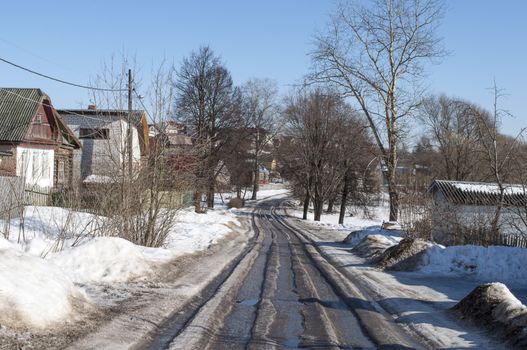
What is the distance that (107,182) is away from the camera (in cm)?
1569

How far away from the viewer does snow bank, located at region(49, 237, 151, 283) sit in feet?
35.1

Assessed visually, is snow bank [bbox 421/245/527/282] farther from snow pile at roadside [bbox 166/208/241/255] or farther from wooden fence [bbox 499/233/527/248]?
snow pile at roadside [bbox 166/208/241/255]

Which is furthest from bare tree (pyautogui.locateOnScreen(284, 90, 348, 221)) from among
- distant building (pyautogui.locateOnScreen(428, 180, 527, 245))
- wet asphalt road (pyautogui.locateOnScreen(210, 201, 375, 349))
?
wet asphalt road (pyautogui.locateOnScreen(210, 201, 375, 349))

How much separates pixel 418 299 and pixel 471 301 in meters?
2.02

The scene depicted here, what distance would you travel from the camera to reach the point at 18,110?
3866 cm

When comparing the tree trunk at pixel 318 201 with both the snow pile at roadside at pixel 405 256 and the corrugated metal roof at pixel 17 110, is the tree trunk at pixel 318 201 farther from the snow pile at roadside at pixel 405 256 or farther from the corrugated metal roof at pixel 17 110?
the snow pile at roadside at pixel 405 256

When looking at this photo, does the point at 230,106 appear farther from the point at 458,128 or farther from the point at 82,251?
the point at 82,251

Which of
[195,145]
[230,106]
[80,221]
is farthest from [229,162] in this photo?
[80,221]

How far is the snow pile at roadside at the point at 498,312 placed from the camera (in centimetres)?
736

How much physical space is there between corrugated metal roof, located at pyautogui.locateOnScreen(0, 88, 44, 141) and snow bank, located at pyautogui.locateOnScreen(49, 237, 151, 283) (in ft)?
92.1

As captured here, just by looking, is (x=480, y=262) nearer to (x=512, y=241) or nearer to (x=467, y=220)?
(x=512, y=241)

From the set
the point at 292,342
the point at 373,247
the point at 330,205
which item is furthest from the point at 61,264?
the point at 330,205

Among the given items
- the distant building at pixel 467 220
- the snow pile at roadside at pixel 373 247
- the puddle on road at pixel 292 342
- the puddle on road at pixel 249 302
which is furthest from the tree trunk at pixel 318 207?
the puddle on road at pixel 292 342

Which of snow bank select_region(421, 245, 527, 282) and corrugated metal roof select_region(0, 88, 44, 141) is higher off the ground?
corrugated metal roof select_region(0, 88, 44, 141)
